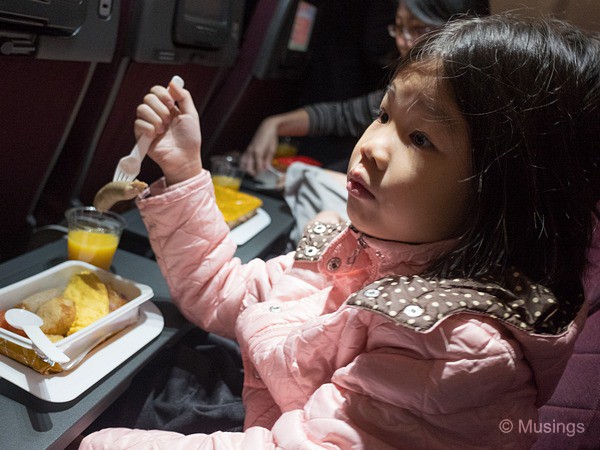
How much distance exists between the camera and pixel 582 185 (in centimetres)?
80

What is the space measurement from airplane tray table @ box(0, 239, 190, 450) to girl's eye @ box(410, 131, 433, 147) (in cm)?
65

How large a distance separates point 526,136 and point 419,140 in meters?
0.15

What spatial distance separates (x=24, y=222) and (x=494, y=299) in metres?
1.26

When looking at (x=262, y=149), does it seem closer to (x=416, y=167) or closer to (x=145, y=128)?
(x=145, y=128)

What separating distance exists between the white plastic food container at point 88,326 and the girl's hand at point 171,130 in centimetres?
25

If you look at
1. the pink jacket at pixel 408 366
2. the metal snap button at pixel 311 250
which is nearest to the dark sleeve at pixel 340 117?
the metal snap button at pixel 311 250

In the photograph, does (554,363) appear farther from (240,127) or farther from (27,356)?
(240,127)

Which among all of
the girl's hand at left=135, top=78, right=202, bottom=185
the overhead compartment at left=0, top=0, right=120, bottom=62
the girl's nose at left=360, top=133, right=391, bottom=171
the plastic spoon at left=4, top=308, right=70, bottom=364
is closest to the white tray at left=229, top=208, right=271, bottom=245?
the girl's hand at left=135, top=78, right=202, bottom=185

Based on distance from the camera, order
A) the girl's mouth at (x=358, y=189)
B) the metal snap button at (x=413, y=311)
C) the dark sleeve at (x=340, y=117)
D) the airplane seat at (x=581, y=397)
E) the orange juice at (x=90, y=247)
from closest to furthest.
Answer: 1. the metal snap button at (x=413, y=311)
2. the girl's mouth at (x=358, y=189)
3. the airplane seat at (x=581, y=397)
4. the orange juice at (x=90, y=247)
5. the dark sleeve at (x=340, y=117)

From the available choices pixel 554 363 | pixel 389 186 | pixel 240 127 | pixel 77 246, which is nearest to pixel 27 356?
pixel 77 246

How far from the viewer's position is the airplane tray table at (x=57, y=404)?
791 mm

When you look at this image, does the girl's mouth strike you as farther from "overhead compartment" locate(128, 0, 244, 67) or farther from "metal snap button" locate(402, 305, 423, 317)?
"overhead compartment" locate(128, 0, 244, 67)

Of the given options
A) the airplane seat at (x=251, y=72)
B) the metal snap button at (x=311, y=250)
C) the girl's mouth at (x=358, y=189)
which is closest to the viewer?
the girl's mouth at (x=358, y=189)

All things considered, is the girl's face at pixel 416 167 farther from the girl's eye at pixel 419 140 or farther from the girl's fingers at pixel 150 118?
the girl's fingers at pixel 150 118
